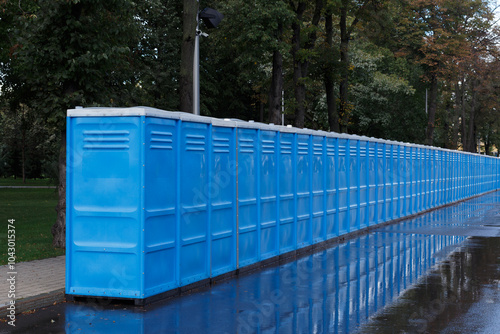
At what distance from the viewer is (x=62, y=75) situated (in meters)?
12.6

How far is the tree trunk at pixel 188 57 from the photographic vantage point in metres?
14.4

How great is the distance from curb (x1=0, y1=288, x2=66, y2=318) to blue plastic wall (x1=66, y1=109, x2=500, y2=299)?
0.52ft

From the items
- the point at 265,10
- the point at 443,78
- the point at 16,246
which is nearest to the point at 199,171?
the point at 16,246

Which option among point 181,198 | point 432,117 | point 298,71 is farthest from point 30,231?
point 432,117

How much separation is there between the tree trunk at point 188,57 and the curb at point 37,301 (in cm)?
631

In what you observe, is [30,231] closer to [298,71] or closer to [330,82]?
[298,71]

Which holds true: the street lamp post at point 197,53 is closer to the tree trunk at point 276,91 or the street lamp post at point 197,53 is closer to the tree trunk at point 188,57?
the tree trunk at point 188,57

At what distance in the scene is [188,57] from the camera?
1445cm

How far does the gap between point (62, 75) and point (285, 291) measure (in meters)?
5.95

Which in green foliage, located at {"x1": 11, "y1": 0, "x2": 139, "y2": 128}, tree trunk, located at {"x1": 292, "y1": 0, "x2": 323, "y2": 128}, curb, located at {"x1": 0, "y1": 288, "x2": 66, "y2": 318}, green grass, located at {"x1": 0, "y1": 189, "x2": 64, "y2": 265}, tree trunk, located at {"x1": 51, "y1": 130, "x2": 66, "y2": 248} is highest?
tree trunk, located at {"x1": 292, "y1": 0, "x2": 323, "y2": 128}

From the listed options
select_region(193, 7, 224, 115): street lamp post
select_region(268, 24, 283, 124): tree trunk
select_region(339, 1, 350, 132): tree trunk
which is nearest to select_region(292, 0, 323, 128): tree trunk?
select_region(268, 24, 283, 124): tree trunk

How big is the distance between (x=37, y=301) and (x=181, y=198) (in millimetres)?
2268

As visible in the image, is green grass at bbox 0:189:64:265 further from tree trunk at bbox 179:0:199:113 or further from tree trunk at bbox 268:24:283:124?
tree trunk at bbox 268:24:283:124

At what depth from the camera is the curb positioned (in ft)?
25.8
